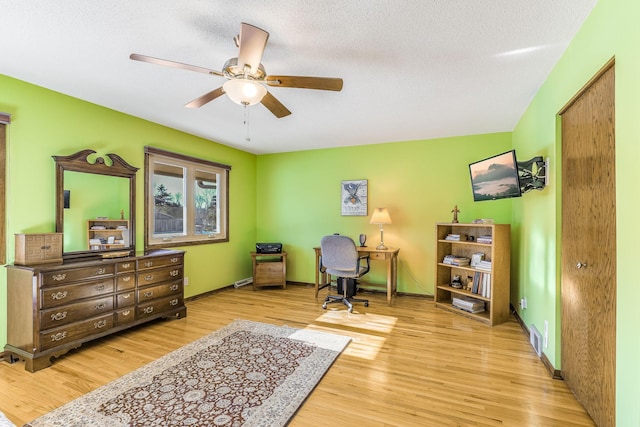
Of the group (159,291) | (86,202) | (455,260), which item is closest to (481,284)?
(455,260)

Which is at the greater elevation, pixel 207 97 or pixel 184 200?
pixel 207 97

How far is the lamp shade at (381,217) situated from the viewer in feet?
14.3

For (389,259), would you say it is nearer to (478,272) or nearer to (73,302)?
(478,272)

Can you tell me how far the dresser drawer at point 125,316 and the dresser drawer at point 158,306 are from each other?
0.19 feet

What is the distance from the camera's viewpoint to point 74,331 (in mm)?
2586

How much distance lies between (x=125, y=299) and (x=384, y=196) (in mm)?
3620

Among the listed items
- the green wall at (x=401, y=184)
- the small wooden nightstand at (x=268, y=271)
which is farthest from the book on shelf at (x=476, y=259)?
the small wooden nightstand at (x=268, y=271)

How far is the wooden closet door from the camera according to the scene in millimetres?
1595

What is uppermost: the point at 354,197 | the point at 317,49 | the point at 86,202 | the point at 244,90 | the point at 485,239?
the point at 317,49

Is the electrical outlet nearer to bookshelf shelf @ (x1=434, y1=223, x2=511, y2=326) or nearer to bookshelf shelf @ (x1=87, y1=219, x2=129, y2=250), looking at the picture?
bookshelf shelf @ (x1=434, y1=223, x2=511, y2=326)

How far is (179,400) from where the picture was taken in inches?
78.1

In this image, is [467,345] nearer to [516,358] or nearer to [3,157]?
[516,358]

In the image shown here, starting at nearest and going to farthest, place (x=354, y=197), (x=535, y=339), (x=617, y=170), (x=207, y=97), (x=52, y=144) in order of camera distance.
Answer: (x=617, y=170) → (x=207, y=97) → (x=535, y=339) → (x=52, y=144) → (x=354, y=197)

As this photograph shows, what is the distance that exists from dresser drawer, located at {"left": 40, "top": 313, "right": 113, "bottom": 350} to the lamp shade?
10.8 feet
